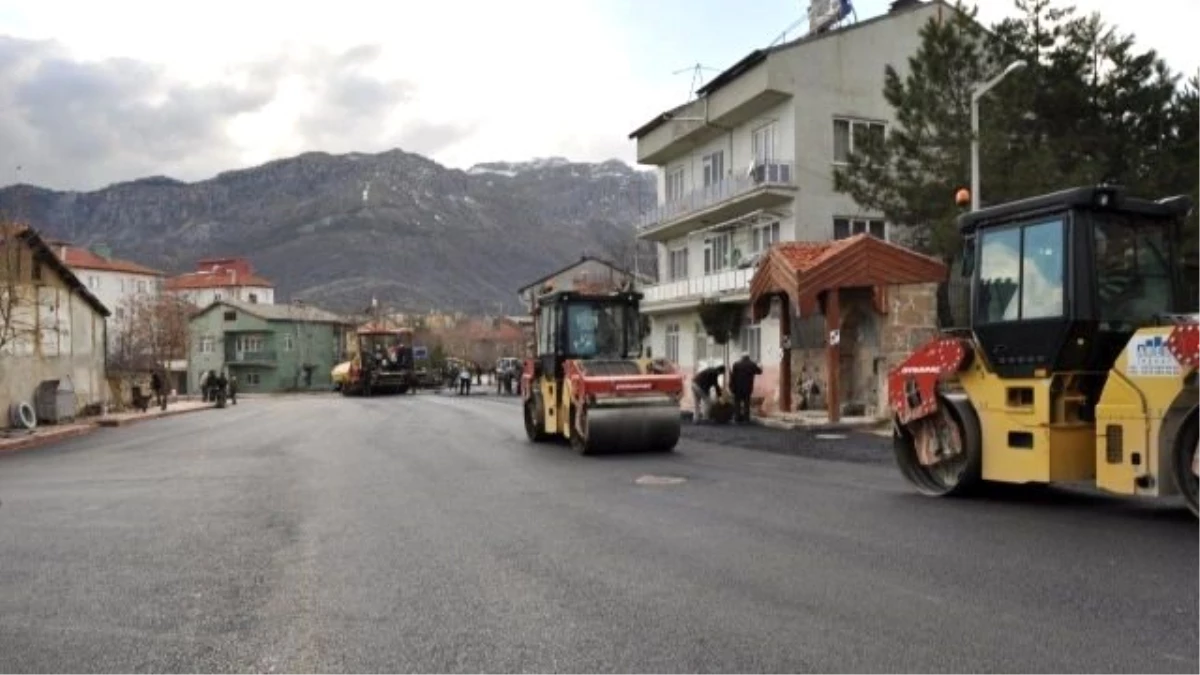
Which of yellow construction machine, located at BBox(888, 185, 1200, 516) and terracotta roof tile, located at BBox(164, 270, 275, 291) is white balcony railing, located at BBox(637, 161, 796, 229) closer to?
yellow construction machine, located at BBox(888, 185, 1200, 516)

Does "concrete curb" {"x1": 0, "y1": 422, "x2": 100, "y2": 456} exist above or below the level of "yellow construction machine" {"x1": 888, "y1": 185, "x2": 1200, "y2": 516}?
below

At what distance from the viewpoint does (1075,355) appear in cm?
1091

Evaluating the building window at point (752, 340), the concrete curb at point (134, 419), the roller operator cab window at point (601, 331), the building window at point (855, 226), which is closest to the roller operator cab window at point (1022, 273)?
the roller operator cab window at point (601, 331)

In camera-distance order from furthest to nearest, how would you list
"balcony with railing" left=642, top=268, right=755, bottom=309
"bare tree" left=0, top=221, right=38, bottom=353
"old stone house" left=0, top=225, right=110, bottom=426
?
1. "balcony with railing" left=642, top=268, right=755, bottom=309
2. "old stone house" left=0, top=225, right=110, bottom=426
3. "bare tree" left=0, top=221, right=38, bottom=353

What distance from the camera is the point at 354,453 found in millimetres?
20609

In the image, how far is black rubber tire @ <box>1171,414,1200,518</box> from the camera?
31.3 feet

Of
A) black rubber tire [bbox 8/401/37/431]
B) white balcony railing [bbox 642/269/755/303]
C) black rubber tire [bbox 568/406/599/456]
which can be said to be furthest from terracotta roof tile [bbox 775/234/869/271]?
black rubber tire [bbox 8/401/37/431]

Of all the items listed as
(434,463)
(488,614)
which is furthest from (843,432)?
(488,614)

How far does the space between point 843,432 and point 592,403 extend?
688 centimetres

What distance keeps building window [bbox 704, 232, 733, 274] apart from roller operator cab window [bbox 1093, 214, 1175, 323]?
101 ft

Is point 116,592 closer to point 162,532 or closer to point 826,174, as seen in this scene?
point 162,532

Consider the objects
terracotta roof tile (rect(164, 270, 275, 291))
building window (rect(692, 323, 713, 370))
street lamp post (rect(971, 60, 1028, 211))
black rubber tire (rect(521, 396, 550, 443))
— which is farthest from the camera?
terracotta roof tile (rect(164, 270, 275, 291))

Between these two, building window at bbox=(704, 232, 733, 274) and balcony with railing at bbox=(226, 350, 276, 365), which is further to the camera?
balcony with railing at bbox=(226, 350, 276, 365)

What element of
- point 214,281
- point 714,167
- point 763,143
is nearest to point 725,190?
point 763,143
